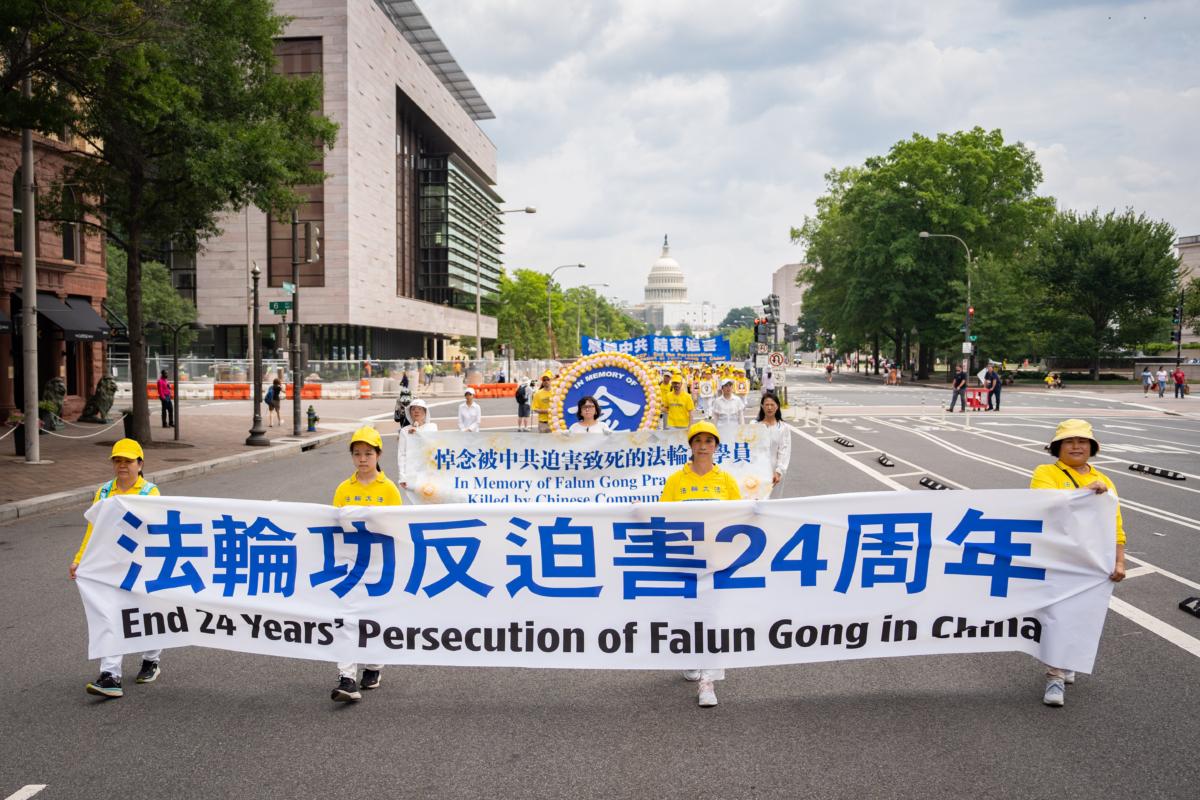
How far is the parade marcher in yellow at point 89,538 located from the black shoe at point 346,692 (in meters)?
1.25

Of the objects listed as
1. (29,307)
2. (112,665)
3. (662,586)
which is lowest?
(112,665)

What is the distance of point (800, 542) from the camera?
5.14m

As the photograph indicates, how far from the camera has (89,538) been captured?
5.32 meters

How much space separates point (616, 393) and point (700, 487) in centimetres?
1060

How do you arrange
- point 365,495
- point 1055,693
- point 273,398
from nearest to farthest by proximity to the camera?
point 1055,693 < point 365,495 < point 273,398

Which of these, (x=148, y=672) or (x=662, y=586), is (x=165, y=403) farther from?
(x=662, y=586)

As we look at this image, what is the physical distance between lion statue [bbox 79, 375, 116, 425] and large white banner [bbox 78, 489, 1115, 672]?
23845mm

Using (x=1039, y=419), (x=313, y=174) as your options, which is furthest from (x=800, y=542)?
(x=1039, y=419)

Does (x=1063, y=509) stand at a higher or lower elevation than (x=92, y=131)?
lower

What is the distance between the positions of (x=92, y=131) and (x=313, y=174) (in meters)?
4.50

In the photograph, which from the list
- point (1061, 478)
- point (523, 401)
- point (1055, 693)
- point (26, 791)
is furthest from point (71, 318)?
point (1055, 693)

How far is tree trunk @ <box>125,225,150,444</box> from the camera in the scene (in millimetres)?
18562

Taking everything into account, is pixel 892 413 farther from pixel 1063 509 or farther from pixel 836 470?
pixel 1063 509

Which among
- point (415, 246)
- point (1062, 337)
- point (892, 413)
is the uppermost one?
point (415, 246)
